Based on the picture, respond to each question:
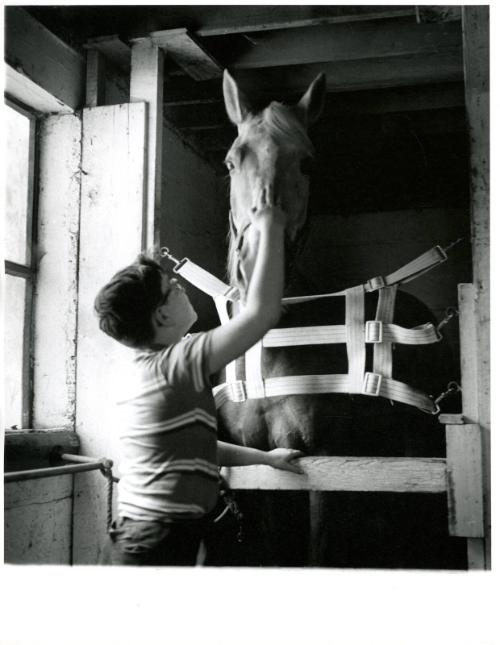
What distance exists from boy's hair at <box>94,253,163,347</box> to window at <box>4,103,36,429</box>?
1.84 feet

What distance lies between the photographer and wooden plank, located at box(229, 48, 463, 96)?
2.06 meters

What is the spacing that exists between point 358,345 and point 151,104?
2.94 feet

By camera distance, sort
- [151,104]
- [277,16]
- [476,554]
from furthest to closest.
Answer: [151,104]
[277,16]
[476,554]

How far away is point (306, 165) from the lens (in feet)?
5.74

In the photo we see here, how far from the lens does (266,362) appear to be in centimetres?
179

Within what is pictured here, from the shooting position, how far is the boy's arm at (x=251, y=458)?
1.58 metres

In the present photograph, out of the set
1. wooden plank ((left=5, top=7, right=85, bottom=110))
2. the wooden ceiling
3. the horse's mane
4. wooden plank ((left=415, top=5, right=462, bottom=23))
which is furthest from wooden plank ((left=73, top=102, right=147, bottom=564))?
wooden plank ((left=415, top=5, right=462, bottom=23))

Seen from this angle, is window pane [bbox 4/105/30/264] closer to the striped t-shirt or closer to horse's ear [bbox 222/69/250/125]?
horse's ear [bbox 222/69/250/125]

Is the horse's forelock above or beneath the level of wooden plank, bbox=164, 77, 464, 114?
beneath

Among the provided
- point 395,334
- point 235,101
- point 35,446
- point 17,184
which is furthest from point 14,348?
point 395,334

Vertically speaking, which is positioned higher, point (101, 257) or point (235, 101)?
point (235, 101)

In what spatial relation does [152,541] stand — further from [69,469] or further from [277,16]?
[277,16]

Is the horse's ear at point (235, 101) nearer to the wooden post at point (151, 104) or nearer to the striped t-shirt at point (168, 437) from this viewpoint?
the wooden post at point (151, 104)

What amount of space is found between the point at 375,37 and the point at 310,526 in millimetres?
1376
